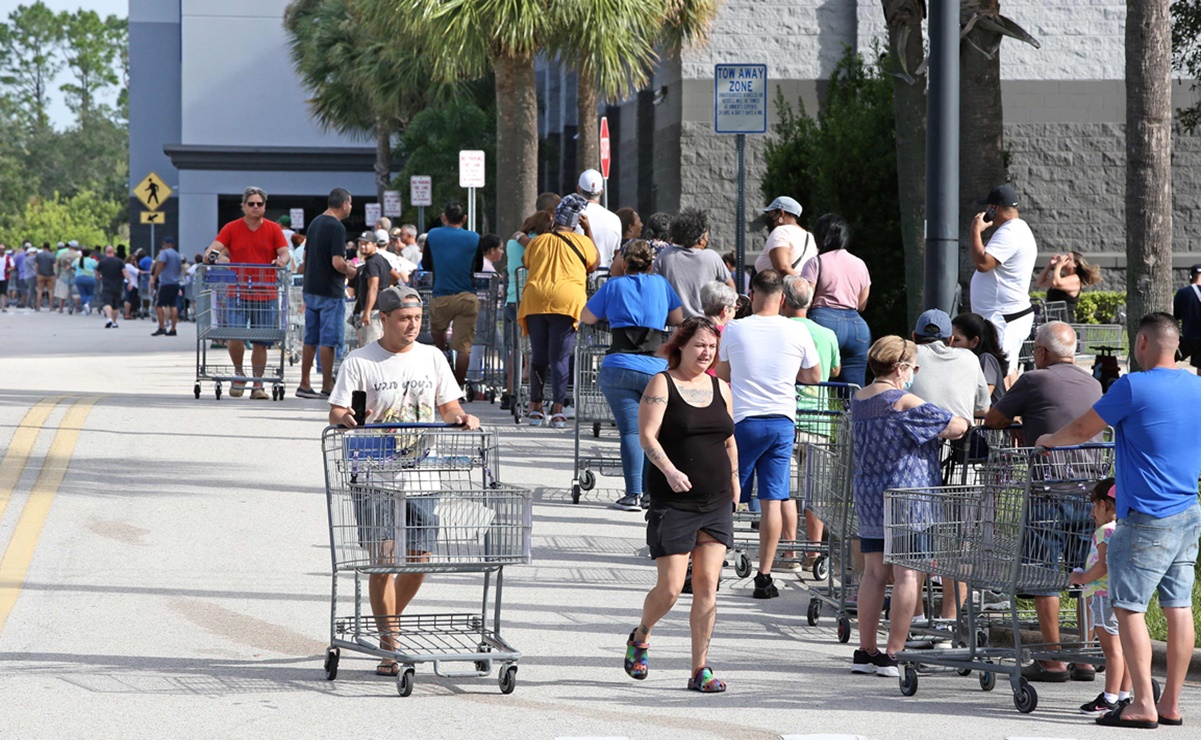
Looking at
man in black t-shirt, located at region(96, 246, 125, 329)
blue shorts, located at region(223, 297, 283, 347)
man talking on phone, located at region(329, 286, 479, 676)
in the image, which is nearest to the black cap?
man talking on phone, located at region(329, 286, 479, 676)

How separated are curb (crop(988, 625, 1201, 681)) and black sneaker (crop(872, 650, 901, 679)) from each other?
2.48 feet

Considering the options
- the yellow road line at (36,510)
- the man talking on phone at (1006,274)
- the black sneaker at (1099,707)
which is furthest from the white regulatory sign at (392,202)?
the black sneaker at (1099,707)

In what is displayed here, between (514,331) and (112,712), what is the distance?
1058 centimetres

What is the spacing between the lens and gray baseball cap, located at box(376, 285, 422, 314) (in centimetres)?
817

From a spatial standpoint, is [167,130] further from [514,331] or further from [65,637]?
[65,637]

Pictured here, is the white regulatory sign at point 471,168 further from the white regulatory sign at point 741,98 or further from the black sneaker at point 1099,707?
the black sneaker at point 1099,707

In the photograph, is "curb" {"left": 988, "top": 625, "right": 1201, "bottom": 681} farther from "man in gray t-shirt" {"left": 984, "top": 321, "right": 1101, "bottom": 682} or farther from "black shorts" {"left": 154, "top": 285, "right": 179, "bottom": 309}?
"black shorts" {"left": 154, "top": 285, "right": 179, "bottom": 309}

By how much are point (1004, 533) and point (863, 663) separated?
99 centimetres

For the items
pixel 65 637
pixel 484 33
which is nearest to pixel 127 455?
pixel 65 637

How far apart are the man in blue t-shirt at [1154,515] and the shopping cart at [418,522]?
2642 mm

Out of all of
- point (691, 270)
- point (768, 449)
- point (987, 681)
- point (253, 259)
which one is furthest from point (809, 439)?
point (253, 259)

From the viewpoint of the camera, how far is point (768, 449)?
32.4ft

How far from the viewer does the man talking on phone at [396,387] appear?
26.6 ft

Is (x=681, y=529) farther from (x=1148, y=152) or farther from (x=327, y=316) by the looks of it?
(x=327, y=316)
